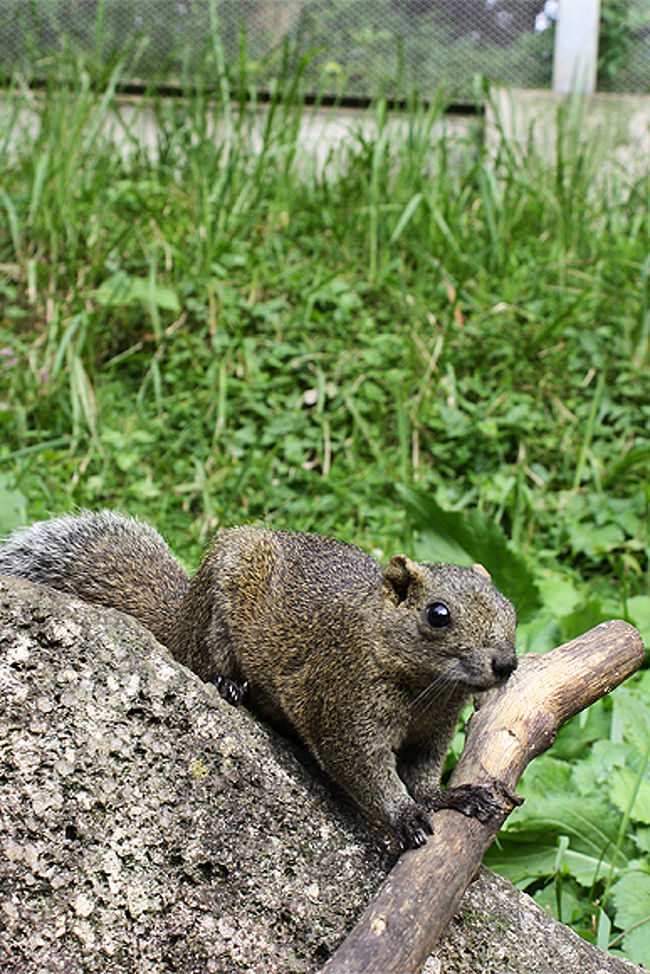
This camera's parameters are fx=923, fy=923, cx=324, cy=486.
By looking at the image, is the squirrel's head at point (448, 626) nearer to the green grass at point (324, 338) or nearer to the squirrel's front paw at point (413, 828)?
A: the squirrel's front paw at point (413, 828)

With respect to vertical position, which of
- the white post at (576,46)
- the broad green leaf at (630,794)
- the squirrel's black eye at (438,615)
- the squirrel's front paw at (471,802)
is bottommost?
the broad green leaf at (630,794)

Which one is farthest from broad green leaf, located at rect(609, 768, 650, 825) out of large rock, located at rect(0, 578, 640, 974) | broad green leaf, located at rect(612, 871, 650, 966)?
large rock, located at rect(0, 578, 640, 974)

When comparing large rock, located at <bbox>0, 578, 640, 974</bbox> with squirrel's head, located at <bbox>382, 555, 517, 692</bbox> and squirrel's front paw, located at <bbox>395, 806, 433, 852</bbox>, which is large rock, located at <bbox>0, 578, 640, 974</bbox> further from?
squirrel's head, located at <bbox>382, 555, 517, 692</bbox>

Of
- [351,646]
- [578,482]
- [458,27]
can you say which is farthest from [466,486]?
[458,27]

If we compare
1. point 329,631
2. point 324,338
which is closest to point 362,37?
point 324,338

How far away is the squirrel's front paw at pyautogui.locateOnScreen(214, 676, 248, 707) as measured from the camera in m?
2.57

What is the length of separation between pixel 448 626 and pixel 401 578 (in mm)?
198

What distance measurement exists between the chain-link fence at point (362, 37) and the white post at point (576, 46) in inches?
3.5

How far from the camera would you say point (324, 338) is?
578cm

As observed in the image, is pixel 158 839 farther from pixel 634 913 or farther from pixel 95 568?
pixel 634 913

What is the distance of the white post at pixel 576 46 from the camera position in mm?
7219

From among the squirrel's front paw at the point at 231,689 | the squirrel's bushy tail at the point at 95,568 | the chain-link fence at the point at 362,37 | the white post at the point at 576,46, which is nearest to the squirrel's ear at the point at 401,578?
the squirrel's front paw at the point at 231,689

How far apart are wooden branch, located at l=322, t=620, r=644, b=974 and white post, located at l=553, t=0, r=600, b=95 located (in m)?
5.97

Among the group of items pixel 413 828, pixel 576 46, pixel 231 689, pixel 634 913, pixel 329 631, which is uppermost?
pixel 576 46
